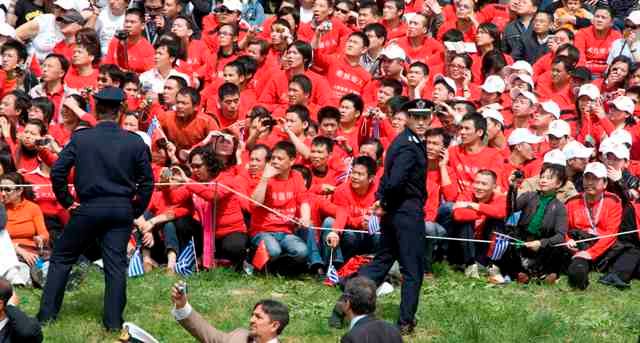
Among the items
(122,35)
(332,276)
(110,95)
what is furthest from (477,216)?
(122,35)

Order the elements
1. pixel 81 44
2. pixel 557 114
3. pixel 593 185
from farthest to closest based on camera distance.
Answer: pixel 81 44 → pixel 557 114 → pixel 593 185

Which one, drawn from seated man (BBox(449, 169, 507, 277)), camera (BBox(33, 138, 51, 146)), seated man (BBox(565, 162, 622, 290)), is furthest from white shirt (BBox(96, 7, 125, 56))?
seated man (BBox(565, 162, 622, 290))

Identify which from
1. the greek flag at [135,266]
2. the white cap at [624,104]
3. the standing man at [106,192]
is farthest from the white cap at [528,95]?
the standing man at [106,192]

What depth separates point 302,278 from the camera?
1309 cm

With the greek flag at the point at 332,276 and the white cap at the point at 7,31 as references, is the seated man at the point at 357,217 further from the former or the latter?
the white cap at the point at 7,31

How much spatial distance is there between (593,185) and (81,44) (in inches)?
241

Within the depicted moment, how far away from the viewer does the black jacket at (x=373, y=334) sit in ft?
28.2

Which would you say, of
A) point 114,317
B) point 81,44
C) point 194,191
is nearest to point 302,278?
point 194,191

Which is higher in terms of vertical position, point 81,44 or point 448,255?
point 81,44

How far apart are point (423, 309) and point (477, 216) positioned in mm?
1508

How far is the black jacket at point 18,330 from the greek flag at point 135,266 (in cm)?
357

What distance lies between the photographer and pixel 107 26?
707 inches

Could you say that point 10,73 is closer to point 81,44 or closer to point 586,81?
point 81,44

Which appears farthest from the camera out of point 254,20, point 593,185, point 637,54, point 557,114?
point 254,20
